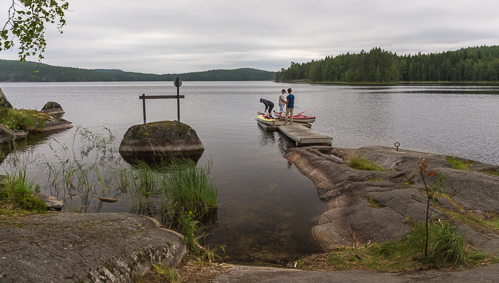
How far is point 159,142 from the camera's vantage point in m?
16.2

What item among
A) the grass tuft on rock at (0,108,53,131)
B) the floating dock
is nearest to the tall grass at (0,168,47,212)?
the floating dock

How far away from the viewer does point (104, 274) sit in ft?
13.1

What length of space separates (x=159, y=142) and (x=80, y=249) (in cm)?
1229

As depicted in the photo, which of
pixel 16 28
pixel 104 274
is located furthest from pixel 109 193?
pixel 104 274

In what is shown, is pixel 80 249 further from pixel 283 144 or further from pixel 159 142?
pixel 283 144

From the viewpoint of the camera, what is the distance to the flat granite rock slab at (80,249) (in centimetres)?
361

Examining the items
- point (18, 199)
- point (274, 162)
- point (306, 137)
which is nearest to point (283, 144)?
point (306, 137)

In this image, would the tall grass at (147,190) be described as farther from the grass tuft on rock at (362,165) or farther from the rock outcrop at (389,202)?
the grass tuft on rock at (362,165)

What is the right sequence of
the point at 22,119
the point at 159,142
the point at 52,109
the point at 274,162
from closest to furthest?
the point at 274,162, the point at 159,142, the point at 22,119, the point at 52,109

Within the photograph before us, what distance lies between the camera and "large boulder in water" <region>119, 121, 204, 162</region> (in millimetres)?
15930

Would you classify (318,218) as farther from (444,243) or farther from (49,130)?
(49,130)

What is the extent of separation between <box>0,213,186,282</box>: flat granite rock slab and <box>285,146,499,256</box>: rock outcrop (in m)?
3.49

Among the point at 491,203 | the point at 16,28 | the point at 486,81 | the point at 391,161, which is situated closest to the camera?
the point at 16,28

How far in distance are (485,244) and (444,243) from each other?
1358 mm
